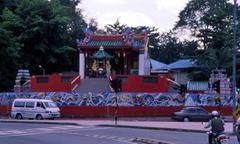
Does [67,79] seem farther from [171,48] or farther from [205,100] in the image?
[171,48]

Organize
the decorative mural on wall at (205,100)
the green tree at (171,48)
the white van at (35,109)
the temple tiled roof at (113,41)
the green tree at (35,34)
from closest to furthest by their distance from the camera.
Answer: the white van at (35,109), the decorative mural on wall at (205,100), the temple tiled roof at (113,41), the green tree at (35,34), the green tree at (171,48)

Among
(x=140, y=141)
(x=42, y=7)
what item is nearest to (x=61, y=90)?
(x=42, y=7)

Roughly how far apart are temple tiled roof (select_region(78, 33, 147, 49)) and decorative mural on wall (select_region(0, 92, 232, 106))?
12020 mm

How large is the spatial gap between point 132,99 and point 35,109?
9.56 metres

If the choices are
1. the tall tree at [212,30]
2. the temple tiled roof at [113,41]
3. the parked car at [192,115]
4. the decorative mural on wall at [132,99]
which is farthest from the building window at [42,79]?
the tall tree at [212,30]

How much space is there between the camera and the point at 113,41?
68.3 meters

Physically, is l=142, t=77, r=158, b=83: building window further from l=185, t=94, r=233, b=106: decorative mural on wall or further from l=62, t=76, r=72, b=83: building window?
l=62, t=76, r=72, b=83: building window

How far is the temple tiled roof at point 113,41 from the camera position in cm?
6712

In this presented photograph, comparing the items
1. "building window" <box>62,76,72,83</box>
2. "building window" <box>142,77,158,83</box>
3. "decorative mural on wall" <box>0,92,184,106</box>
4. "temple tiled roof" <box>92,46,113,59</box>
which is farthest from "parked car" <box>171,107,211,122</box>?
"temple tiled roof" <box>92,46,113,59</box>

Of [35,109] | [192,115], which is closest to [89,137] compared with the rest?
[192,115]

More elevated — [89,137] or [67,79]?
[67,79]

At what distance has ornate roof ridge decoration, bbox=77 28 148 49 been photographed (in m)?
67.2

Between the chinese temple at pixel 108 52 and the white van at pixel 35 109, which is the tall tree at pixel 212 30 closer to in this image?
the chinese temple at pixel 108 52

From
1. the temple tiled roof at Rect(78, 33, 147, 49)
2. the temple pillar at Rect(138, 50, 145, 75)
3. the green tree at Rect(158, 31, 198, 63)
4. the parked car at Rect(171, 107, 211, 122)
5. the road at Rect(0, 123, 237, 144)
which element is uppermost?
the green tree at Rect(158, 31, 198, 63)
